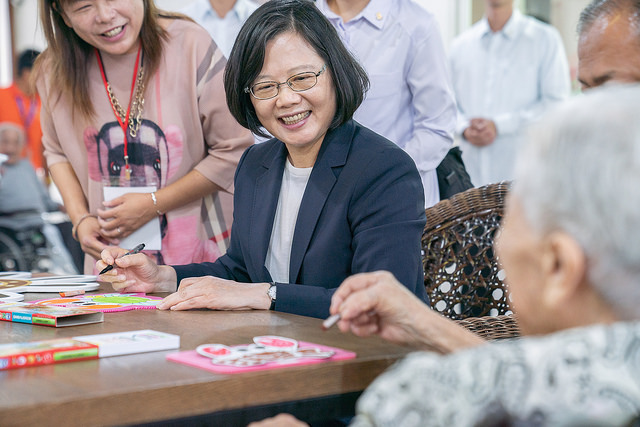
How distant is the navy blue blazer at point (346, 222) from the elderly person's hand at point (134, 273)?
0.24 metres

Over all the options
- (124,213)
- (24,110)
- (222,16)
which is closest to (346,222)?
(124,213)

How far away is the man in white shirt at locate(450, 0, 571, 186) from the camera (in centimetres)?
439

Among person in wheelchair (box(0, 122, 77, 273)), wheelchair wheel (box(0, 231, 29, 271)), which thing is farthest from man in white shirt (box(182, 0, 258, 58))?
wheelchair wheel (box(0, 231, 29, 271))

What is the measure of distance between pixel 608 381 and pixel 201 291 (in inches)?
46.2

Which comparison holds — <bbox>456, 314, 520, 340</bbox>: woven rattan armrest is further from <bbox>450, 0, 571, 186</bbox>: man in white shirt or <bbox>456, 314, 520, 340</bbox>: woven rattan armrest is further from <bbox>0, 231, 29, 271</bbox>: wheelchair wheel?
<bbox>0, 231, 29, 271</bbox>: wheelchair wheel

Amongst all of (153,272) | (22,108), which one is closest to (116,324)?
(153,272)

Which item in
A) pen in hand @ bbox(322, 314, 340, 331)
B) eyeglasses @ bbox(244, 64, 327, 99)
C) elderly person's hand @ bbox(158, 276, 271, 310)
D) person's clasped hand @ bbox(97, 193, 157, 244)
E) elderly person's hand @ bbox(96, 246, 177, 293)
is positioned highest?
eyeglasses @ bbox(244, 64, 327, 99)

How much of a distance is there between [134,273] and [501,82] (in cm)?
294

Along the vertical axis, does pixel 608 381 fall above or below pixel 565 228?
below

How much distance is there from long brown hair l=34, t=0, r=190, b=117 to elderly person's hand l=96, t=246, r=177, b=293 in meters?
0.83

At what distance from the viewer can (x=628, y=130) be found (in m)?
0.97

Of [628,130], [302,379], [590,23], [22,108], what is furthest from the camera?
[22,108]

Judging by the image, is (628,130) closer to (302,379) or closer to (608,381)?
(608,381)

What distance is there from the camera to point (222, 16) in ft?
13.6
